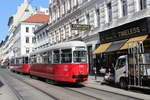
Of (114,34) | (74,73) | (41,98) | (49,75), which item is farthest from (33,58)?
(41,98)

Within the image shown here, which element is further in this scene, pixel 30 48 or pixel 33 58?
pixel 30 48

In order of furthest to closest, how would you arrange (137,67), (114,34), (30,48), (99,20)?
(30,48) → (99,20) → (114,34) → (137,67)

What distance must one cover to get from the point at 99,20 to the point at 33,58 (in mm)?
8304

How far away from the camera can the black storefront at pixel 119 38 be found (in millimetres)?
20716

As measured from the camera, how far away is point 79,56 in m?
17.9

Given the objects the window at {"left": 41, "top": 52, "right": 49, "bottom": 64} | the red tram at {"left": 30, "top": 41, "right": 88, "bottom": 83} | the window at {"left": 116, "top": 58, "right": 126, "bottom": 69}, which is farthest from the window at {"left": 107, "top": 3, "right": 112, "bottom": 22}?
the window at {"left": 116, "top": 58, "right": 126, "bottom": 69}

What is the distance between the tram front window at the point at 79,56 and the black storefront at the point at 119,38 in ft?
14.3

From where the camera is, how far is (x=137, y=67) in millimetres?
14625

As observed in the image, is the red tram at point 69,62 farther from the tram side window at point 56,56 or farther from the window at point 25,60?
the window at point 25,60

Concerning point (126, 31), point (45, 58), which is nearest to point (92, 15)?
point (126, 31)

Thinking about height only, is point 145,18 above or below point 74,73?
above

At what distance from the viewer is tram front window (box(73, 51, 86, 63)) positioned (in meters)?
17.7

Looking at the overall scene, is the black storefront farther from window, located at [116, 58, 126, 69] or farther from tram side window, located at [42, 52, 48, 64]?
tram side window, located at [42, 52, 48, 64]

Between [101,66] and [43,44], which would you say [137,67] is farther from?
[43,44]
